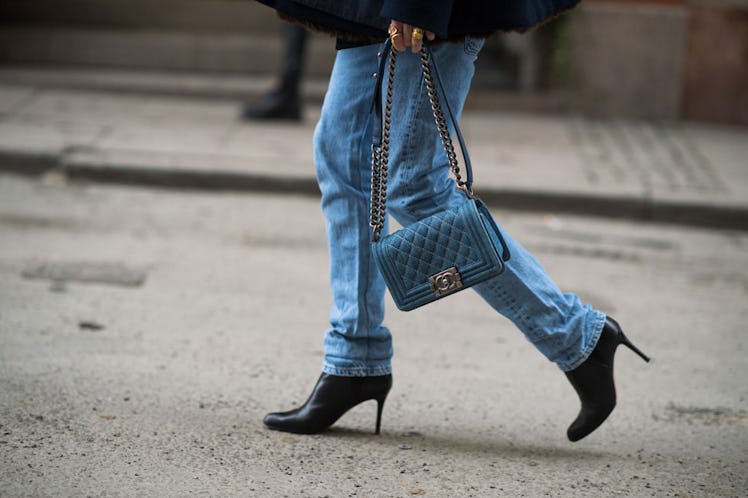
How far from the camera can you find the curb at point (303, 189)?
6020mm

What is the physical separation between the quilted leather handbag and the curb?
134 inches

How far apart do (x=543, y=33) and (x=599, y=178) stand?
2215 mm

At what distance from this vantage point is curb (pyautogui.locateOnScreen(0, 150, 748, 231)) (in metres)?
6.02

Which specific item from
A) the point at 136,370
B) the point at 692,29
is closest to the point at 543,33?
the point at 692,29

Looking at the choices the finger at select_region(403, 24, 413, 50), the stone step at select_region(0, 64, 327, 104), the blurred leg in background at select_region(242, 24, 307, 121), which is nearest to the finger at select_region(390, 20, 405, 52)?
the finger at select_region(403, 24, 413, 50)

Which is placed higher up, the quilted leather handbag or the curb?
the quilted leather handbag

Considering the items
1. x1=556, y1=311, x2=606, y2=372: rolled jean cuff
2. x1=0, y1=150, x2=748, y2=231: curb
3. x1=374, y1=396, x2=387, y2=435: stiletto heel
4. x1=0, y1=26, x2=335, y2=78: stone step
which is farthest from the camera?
x1=0, y1=26, x2=335, y2=78: stone step

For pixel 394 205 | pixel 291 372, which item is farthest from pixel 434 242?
pixel 291 372

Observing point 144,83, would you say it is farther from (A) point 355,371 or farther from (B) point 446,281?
(B) point 446,281

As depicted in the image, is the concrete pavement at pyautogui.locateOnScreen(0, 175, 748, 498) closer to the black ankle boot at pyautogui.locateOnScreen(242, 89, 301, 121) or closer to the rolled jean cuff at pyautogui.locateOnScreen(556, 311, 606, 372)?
the rolled jean cuff at pyautogui.locateOnScreen(556, 311, 606, 372)

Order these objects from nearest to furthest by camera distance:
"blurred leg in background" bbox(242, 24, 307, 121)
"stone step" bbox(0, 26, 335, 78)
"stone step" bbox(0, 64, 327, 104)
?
"blurred leg in background" bbox(242, 24, 307, 121), "stone step" bbox(0, 64, 327, 104), "stone step" bbox(0, 26, 335, 78)

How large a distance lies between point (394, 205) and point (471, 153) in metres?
4.09

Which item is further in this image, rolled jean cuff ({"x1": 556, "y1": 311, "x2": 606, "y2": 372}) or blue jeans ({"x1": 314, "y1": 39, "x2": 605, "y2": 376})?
rolled jean cuff ({"x1": 556, "y1": 311, "x2": 606, "y2": 372})

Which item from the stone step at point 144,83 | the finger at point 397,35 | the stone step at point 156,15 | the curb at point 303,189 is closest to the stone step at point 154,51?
the stone step at point 144,83
